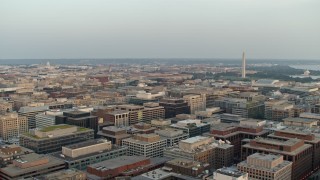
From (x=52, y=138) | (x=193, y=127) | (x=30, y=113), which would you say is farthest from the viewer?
(x=30, y=113)

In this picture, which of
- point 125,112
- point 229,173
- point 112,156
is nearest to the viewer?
point 229,173

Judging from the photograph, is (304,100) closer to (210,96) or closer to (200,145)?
(210,96)

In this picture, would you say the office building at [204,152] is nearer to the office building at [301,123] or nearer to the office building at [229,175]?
the office building at [229,175]

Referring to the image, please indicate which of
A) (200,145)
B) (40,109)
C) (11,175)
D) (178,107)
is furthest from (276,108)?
(11,175)

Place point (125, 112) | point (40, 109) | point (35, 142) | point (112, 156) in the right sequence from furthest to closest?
point (40, 109) < point (125, 112) < point (35, 142) < point (112, 156)

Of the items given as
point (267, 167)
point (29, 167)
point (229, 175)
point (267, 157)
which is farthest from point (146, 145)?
point (267, 167)

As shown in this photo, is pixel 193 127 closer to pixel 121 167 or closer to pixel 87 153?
pixel 87 153

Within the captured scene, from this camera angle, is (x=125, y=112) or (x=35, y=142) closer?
(x=35, y=142)
